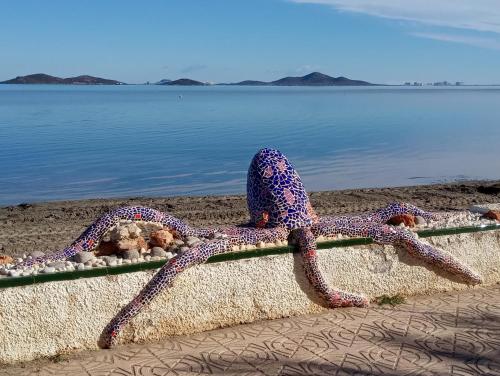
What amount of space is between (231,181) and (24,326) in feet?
63.8

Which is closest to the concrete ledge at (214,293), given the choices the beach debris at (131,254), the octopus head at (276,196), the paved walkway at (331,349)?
the paved walkway at (331,349)

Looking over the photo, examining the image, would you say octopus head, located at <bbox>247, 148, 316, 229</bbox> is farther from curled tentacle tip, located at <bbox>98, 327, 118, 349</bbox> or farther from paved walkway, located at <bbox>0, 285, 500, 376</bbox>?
curled tentacle tip, located at <bbox>98, 327, 118, 349</bbox>

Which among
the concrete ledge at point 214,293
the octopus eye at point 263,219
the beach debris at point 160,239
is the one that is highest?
the octopus eye at point 263,219

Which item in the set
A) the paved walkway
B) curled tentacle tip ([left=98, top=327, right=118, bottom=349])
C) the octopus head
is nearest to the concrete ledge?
curled tentacle tip ([left=98, top=327, right=118, bottom=349])

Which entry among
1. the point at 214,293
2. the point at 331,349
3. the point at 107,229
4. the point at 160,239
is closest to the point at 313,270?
the point at 331,349

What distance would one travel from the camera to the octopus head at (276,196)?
8.95 m

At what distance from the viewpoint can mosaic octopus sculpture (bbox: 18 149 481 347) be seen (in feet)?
27.9

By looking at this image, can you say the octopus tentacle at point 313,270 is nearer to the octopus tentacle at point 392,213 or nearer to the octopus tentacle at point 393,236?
the octopus tentacle at point 393,236

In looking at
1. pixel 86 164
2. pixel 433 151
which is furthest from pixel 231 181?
pixel 433 151

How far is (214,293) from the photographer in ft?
27.2

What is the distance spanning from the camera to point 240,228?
8.95m

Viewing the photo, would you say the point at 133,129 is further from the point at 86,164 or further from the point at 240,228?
the point at 240,228

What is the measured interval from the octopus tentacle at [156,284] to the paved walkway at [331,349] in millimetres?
215

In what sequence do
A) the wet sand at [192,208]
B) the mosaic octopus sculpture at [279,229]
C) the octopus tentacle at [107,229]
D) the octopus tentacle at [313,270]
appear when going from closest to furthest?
the octopus tentacle at [107,229] → the mosaic octopus sculpture at [279,229] → the octopus tentacle at [313,270] → the wet sand at [192,208]
